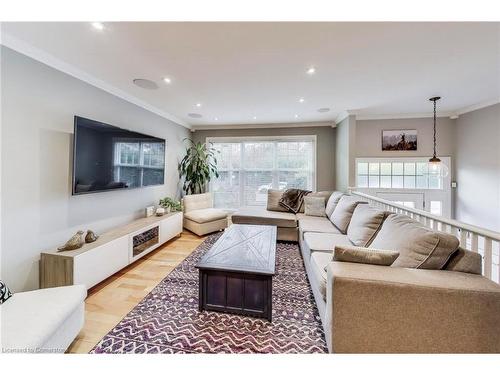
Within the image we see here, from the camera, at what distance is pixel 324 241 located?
7.81 ft

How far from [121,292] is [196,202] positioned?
2557 mm

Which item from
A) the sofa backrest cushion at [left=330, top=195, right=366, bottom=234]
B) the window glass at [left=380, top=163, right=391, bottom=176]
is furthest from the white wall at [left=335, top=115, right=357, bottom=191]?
the sofa backrest cushion at [left=330, top=195, right=366, bottom=234]

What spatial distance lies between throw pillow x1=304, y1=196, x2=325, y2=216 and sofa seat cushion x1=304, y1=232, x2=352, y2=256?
1175 mm

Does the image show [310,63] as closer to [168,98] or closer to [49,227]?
[168,98]

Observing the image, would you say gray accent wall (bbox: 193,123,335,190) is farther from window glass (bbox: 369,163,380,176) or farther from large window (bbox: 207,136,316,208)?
window glass (bbox: 369,163,380,176)

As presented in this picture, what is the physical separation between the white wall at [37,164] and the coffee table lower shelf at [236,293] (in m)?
1.63

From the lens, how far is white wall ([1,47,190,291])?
1.76 metres

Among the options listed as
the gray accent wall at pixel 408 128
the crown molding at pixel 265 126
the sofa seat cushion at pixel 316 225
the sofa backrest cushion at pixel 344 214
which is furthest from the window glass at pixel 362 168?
the sofa backrest cushion at pixel 344 214

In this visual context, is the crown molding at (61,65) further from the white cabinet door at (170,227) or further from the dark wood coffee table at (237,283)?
the dark wood coffee table at (237,283)

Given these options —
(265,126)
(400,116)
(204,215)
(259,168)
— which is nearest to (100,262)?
(204,215)

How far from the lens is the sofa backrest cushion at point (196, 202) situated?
14.3ft

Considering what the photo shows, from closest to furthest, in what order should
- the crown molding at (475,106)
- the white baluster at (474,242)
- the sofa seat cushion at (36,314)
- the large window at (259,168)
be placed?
the sofa seat cushion at (36,314), the white baluster at (474,242), the crown molding at (475,106), the large window at (259,168)
